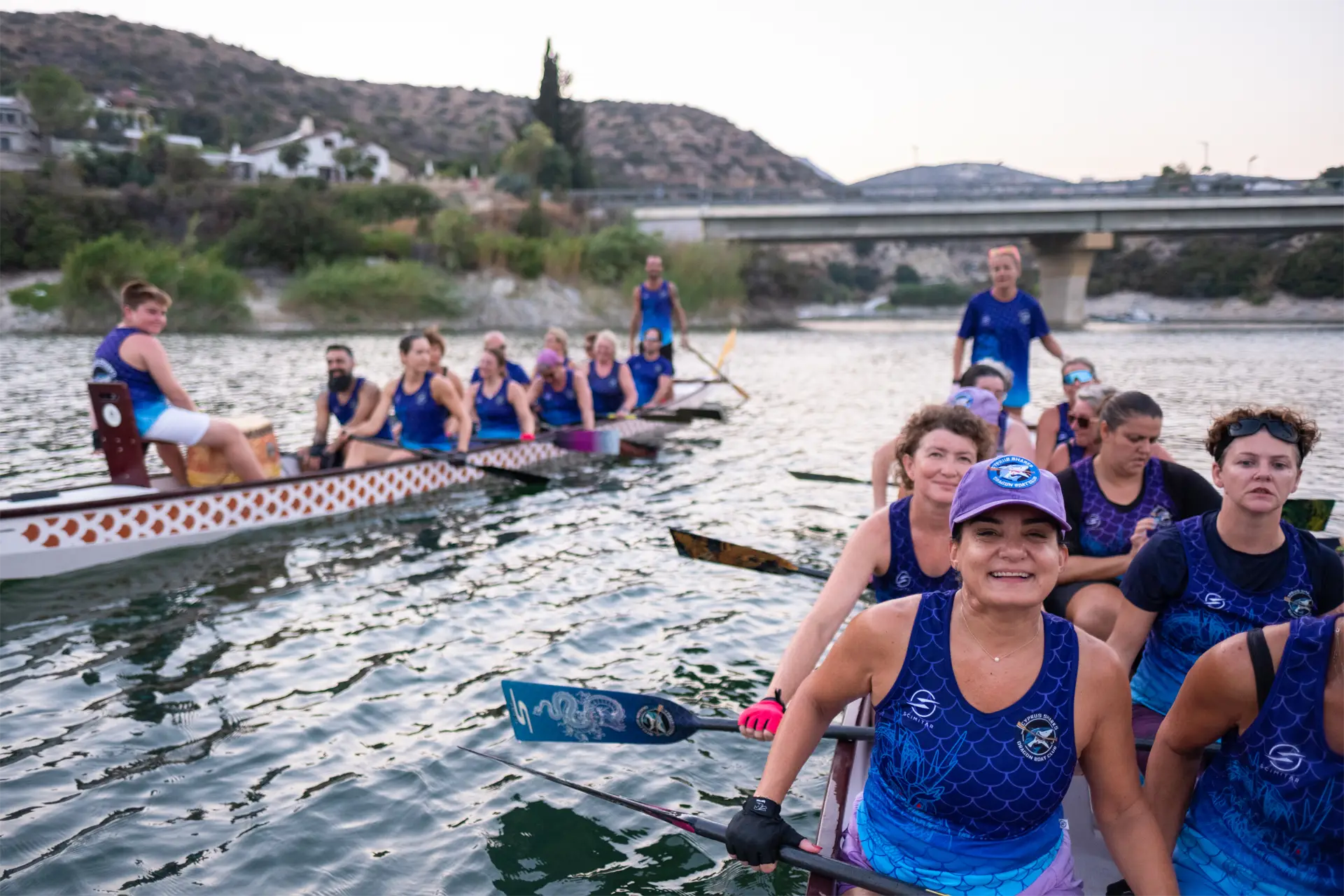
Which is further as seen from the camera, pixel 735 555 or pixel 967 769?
pixel 735 555

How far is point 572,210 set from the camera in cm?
5966

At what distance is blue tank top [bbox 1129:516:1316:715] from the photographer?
355 cm

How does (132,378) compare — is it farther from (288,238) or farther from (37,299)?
(288,238)

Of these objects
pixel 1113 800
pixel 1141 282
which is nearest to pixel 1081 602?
pixel 1113 800

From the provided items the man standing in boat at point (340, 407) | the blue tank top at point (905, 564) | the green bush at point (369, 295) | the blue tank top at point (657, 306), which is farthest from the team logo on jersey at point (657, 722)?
the green bush at point (369, 295)

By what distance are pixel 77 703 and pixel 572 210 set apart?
56.1m

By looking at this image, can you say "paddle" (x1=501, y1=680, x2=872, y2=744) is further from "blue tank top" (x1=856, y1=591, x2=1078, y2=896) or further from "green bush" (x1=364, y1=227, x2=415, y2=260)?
"green bush" (x1=364, y1=227, x2=415, y2=260)

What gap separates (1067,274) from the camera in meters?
55.8

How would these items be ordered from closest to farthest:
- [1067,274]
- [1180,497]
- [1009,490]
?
[1009,490]
[1180,497]
[1067,274]

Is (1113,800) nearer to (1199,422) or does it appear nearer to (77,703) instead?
(77,703)

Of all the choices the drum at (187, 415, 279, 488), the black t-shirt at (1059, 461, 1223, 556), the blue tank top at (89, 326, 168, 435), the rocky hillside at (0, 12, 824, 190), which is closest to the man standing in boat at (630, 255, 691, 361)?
the drum at (187, 415, 279, 488)

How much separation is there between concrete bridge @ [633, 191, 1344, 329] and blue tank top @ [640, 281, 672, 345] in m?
36.3

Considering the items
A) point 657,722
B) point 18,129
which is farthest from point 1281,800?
point 18,129

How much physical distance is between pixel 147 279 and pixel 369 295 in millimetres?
9351
